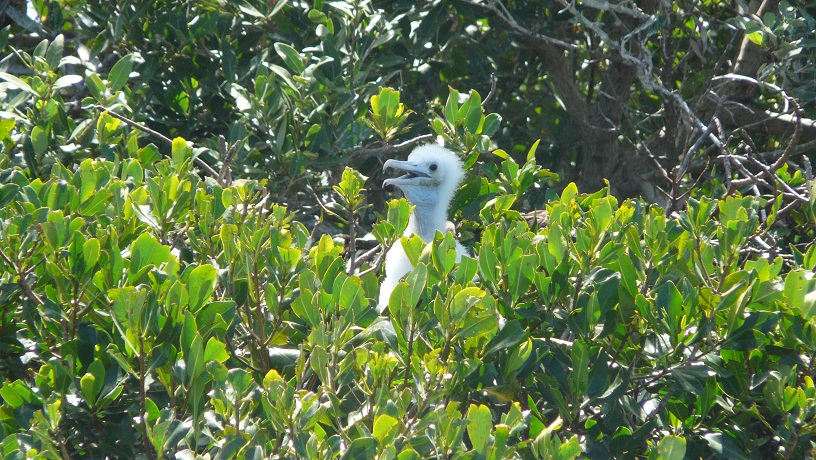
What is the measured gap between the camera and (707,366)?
237cm

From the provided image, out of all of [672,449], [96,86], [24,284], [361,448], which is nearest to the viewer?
[361,448]

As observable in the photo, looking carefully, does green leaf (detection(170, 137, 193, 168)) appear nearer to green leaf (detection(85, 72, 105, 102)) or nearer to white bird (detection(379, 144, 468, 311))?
green leaf (detection(85, 72, 105, 102))

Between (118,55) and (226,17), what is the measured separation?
2.26 ft

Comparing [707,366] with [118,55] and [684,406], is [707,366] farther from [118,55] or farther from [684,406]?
[118,55]

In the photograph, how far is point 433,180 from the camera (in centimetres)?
419

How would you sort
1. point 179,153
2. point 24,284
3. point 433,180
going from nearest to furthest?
point 24,284 → point 179,153 → point 433,180

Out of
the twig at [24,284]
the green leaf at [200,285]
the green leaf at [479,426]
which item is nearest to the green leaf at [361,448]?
the green leaf at [479,426]

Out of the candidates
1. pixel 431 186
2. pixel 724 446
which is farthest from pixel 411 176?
pixel 724 446

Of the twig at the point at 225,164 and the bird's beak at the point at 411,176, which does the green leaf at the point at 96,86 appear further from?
the bird's beak at the point at 411,176

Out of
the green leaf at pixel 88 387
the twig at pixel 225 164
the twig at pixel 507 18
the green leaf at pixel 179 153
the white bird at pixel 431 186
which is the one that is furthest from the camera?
the twig at pixel 507 18

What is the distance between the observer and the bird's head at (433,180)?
4.17 metres

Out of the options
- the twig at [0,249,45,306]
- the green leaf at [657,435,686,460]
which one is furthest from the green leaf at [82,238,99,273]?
the green leaf at [657,435,686,460]

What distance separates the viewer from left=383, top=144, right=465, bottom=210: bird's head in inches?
164

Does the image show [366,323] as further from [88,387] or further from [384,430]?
[88,387]
